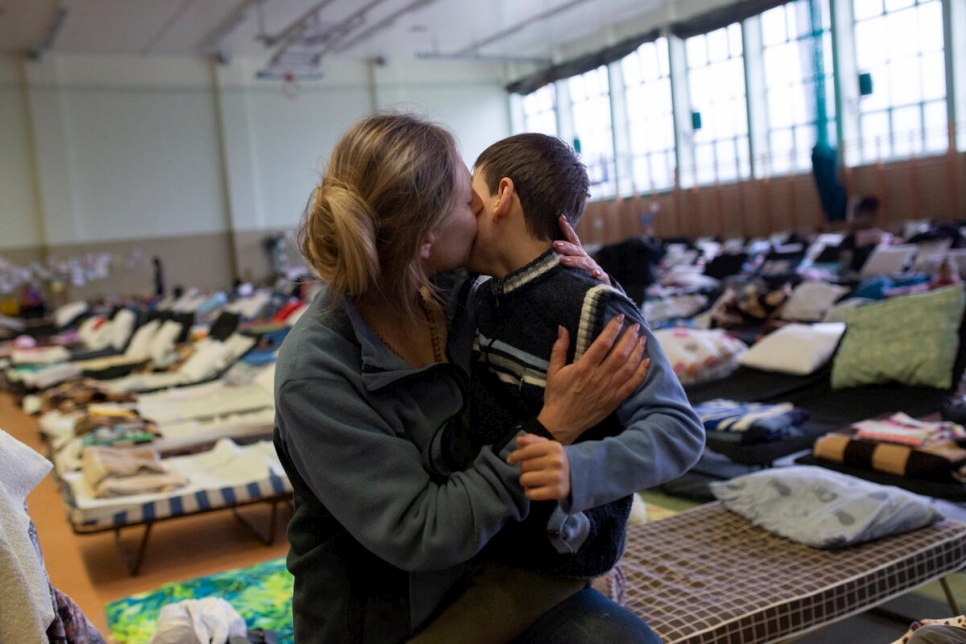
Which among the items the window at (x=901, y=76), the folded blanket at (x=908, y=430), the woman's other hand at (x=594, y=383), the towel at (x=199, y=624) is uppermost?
the window at (x=901, y=76)

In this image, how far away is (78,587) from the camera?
11.7 feet

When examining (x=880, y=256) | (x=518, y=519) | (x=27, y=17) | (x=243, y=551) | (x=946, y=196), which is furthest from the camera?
(x=27, y=17)

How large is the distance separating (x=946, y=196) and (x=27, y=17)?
41.3ft

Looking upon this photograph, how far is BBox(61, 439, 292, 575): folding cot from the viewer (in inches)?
140

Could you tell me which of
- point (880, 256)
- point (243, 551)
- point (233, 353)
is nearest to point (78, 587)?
point (243, 551)

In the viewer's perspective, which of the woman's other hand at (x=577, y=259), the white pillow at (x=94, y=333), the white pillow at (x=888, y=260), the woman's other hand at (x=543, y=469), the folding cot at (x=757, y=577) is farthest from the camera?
the white pillow at (x=94, y=333)

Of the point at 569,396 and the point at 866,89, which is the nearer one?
the point at 569,396

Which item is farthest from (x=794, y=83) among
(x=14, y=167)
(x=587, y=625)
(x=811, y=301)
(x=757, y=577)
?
(x=587, y=625)

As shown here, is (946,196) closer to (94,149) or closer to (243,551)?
(243,551)

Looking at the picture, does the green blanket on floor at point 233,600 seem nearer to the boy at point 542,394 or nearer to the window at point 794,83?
the boy at point 542,394

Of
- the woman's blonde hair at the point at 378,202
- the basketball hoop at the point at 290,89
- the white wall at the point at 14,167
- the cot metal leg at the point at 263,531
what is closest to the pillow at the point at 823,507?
the woman's blonde hair at the point at 378,202

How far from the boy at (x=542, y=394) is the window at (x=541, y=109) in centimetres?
1619

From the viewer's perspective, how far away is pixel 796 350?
4969 millimetres

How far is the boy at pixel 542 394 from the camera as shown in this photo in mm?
1186
